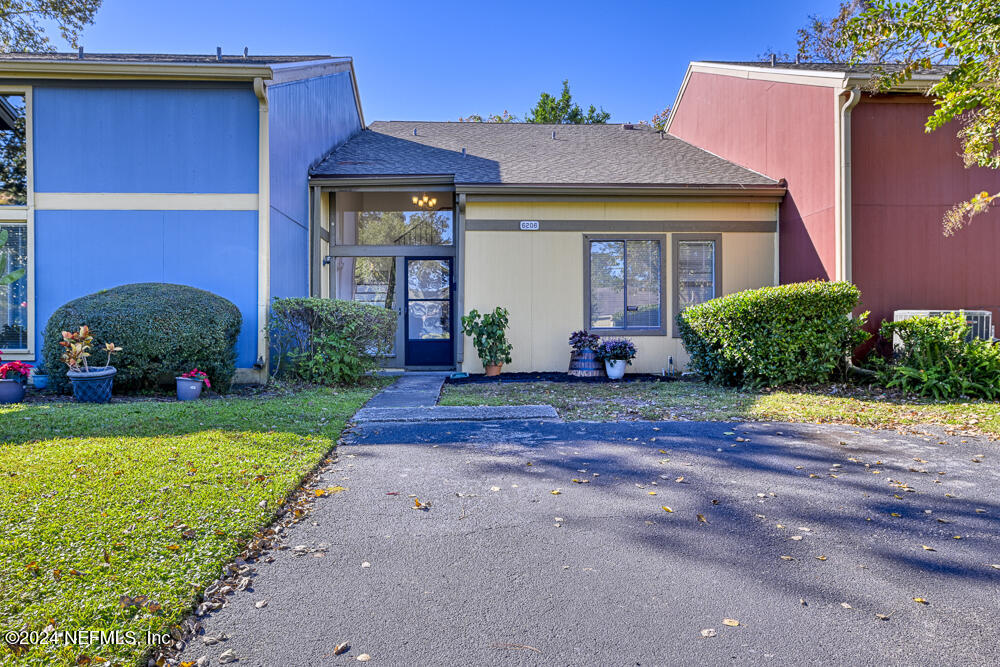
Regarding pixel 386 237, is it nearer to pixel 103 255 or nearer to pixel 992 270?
pixel 103 255

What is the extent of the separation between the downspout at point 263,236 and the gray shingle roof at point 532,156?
5.90 ft

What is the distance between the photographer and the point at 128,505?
2893mm

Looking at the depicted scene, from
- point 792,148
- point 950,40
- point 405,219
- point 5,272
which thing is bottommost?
point 5,272

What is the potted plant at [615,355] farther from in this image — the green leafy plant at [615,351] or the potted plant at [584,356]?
the potted plant at [584,356]

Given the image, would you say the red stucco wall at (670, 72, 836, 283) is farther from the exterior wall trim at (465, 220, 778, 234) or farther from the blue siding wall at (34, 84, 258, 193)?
the blue siding wall at (34, 84, 258, 193)

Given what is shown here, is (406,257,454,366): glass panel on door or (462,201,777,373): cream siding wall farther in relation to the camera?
(406,257,454,366): glass panel on door

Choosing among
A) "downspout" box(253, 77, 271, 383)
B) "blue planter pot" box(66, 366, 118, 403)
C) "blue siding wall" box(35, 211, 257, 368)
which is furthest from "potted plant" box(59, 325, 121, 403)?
"downspout" box(253, 77, 271, 383)

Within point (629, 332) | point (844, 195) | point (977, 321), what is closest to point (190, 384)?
point (629, 332)

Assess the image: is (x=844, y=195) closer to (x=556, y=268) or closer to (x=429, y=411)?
(x=556, y=268)

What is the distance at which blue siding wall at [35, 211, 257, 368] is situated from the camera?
7.83 metres

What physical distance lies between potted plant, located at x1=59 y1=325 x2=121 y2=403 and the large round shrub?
0.19 m

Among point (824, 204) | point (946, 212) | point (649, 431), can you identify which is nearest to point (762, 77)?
point (824, 204)

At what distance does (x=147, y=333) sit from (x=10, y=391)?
1.74 metres

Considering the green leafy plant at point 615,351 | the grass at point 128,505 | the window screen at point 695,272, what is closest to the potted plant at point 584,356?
the green leafy plant at point 615,351
